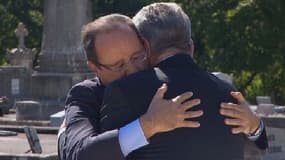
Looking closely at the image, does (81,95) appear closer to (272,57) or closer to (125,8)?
(272,57)

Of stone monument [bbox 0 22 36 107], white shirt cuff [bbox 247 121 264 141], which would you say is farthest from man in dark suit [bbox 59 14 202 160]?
stone monument [bbox 0 22 36 107]

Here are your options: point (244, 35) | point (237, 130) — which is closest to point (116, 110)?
point (237, 130)

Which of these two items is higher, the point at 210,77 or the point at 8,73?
the point at 210,77

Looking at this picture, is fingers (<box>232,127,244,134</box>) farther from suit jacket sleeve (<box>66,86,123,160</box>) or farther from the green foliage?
the green foliage

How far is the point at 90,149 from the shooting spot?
3447 millimetres

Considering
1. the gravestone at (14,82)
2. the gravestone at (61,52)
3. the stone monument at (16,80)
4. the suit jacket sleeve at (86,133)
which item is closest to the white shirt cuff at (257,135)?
the suit jacket sleeve at (86,133)

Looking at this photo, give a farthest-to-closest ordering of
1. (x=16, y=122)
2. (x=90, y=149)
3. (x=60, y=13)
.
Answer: (x=60, y=13), (x=16, y=122), (x=90, y=149)

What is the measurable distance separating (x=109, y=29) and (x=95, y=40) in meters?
0.07

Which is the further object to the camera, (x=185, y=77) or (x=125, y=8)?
(x=125, y=8)

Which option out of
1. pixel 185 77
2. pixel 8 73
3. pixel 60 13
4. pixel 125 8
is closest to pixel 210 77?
pixel 185 77

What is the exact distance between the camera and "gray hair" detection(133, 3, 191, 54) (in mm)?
3609

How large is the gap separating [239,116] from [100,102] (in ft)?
1.74

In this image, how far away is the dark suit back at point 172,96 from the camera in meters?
3.47

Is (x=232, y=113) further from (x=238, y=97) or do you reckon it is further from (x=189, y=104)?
(x=189, y=104)
